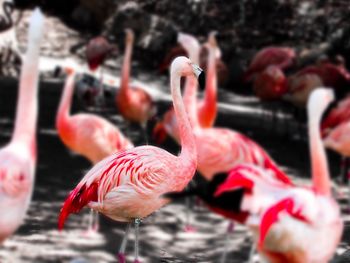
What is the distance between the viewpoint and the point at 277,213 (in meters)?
2.25

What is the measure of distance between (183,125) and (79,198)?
268mm

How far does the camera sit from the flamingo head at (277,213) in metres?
2.19

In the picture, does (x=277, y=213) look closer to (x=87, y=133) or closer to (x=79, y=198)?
(x=79, y=198)

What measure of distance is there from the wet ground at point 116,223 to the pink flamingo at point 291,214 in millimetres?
260

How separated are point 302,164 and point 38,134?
2.11 meters

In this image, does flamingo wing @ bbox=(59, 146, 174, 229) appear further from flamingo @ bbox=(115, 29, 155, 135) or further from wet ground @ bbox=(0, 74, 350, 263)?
flamingo @ bbox=(115, 29, 155, 135)

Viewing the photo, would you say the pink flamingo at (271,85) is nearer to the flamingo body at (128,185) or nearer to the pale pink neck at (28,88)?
the pale pink neck at (28,88)

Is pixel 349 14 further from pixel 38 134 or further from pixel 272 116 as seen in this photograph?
pixel 38 134

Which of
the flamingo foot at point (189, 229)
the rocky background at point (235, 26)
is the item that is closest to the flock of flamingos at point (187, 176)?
the flamingo foot at point (189, 229)

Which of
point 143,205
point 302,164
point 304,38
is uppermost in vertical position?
point 304,38

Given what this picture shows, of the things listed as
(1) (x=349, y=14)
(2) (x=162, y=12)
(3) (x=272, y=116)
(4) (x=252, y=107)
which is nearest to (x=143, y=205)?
(3) (x=272, y=116)

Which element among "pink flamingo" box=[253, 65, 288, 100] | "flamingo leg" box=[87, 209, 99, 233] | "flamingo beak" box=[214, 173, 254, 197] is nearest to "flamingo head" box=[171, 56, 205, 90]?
"flamingo beak" box=[214, 173, 254, 197]

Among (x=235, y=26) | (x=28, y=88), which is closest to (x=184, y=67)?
(x=28, y=88)

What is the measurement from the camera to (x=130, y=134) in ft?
21.1
